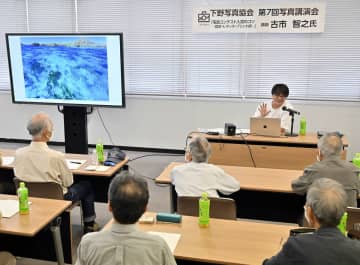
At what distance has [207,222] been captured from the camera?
2432mm

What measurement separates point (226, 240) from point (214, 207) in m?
0.52

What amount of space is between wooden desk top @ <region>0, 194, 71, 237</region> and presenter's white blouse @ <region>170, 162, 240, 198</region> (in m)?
0.82

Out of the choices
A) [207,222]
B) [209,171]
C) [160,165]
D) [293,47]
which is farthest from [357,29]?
[207,222]

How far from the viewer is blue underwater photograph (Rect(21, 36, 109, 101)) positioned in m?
5.36

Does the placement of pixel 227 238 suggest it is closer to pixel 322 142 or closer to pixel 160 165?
pixel 322 142

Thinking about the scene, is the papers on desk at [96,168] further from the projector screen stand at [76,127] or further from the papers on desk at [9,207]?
the projector screen stand at [76,127]

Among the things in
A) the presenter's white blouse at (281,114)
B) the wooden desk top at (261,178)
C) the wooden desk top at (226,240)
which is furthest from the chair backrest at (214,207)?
the presenter's white blouse at (281,114)

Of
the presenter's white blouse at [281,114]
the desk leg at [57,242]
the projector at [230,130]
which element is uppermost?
the presenter's white blouse at [281,114]

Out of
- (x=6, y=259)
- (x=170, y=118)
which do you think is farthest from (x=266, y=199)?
(x=170, y=118)

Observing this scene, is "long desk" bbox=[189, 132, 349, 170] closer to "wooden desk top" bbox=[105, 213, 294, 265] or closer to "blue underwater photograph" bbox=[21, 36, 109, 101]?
"blue underwater photograph" bbox=[21, 36, 109, 101]

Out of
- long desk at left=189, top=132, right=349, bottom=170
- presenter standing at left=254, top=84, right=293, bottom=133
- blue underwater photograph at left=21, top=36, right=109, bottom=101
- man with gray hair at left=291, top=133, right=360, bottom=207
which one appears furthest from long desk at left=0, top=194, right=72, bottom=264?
presenter standing at left=254, top=84, right=293, bottom=133

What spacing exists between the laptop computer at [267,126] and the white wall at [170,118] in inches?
61.5

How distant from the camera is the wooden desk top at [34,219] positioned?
7.88 ft

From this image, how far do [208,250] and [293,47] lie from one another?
4.65 m
